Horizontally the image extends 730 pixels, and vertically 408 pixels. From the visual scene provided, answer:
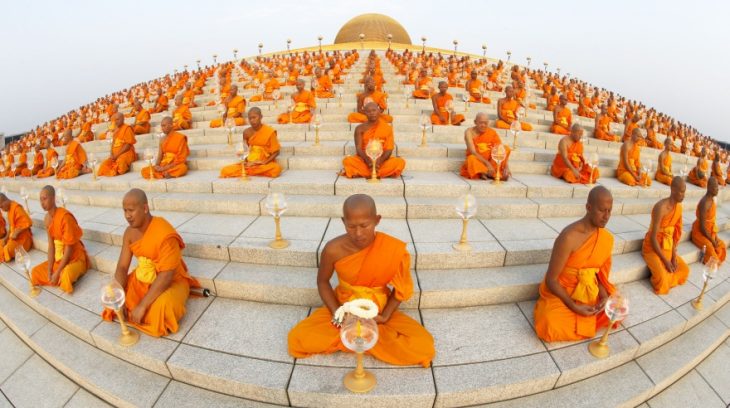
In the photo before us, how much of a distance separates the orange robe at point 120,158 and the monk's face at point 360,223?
751 centimetres

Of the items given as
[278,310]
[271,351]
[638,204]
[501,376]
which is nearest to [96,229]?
[278,310]

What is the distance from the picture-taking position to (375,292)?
112 inches

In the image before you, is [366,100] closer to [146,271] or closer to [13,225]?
[146,271]

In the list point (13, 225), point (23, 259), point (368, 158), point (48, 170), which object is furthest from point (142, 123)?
point (368, 158)

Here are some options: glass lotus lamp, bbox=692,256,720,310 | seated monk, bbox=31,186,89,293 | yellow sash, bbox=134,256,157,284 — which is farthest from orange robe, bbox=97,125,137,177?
glass lotus lamp, bbox=692,256,720,310

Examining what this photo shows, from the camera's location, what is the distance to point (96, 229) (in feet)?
16.4

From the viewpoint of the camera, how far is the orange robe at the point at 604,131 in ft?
31.7

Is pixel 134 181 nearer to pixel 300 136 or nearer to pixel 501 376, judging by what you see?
pixel 300 136

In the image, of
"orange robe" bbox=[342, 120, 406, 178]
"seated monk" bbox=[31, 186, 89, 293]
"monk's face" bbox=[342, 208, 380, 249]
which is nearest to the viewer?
"monk's face" bbox=[342, 208, 380, 249]

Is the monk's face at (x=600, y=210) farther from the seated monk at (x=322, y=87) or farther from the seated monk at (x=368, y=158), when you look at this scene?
the seated monk at (x=322, y=87)

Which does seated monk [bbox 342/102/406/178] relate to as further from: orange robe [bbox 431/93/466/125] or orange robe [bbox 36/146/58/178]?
orange robe [bbox 36/146/58/178]

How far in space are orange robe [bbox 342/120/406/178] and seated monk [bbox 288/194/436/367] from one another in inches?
131

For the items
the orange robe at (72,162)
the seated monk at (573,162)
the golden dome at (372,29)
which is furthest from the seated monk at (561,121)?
the golden dome at (372,29)

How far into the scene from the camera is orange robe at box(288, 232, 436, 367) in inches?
106
